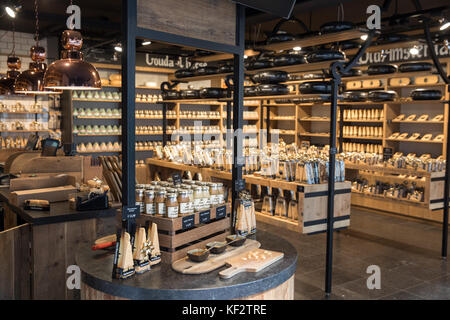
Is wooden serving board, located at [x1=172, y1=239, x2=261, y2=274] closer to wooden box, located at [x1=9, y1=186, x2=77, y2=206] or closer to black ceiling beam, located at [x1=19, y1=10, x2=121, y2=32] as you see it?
wooden box, located at [x1=9, y1=186, x2=77, y2=206]

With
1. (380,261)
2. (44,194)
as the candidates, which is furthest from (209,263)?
(380,261)

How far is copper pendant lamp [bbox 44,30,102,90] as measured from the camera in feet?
10.5

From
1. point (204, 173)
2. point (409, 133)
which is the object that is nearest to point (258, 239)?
point (204, 173)

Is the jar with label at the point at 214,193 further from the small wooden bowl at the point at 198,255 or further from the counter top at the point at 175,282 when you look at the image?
the counter top at the point at 175,282

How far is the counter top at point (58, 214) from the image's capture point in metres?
3.46

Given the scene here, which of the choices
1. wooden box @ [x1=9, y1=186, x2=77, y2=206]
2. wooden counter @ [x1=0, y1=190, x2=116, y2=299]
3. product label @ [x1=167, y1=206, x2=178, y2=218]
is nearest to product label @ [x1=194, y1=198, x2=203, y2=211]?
product label @ [x1=167, y1=206, x2=178, y2=218]

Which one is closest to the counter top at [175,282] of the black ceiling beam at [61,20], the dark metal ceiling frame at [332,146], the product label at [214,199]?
the product label at [214,199]

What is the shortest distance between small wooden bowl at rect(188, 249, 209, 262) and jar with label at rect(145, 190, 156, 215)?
0.33m

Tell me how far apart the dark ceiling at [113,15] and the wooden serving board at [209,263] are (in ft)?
12.6
